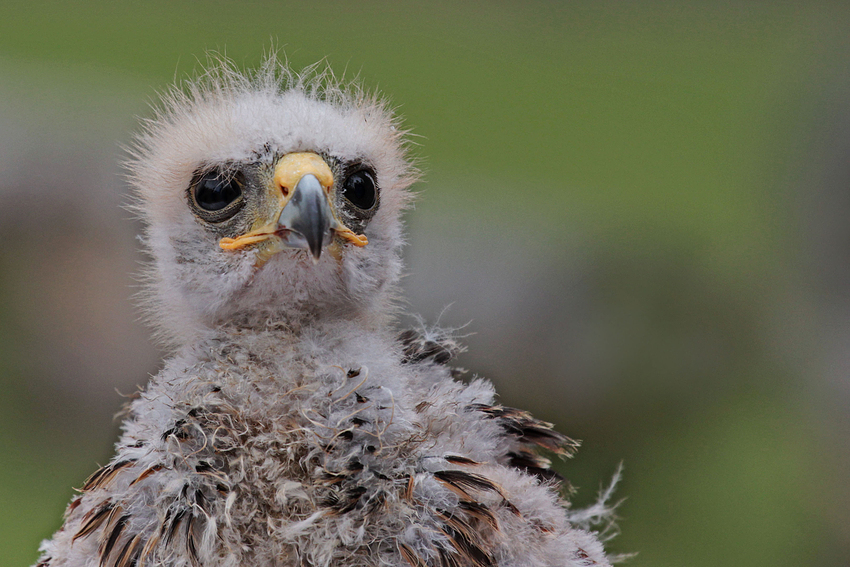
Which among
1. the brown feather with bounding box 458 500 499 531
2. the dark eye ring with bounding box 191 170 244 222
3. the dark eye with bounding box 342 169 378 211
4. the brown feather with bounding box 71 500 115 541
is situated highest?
the dark eye with bounding box 342 169 378 211

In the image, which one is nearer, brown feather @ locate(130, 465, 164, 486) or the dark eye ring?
brown feather @ locate(130, 465, 164, 486)

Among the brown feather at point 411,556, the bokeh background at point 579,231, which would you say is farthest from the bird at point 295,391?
the bokeh background at point 579,231

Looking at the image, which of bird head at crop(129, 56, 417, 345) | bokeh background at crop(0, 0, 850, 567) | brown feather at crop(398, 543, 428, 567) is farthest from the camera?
bokeh background at crop(0, 0, 850, 567)

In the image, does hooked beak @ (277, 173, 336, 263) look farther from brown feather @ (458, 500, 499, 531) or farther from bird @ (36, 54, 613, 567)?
brown feather @ (458, 500, 499, 531)

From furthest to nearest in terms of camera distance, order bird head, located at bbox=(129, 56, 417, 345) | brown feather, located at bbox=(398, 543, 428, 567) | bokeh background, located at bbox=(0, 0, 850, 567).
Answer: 1. bokeh background, located at bbox=(0, 0, 850, 567)
2. bird head, located at bbox=(129, 56, 417, 345)
3. brown feather, located at bbox=(398, 543, 428, 567)

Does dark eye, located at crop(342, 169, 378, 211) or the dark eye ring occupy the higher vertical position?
dark eye, located at crop(342, 169, 378, 211)

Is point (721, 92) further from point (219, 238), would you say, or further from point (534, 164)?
point (219, 238)

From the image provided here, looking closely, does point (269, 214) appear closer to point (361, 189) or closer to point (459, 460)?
point (361, 189)

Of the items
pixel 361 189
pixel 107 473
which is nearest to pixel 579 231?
pixel 361 189

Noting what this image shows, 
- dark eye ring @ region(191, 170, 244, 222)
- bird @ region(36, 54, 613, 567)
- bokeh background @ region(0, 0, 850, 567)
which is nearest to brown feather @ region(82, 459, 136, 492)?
bird @ region(36, 54, 613, 567)
